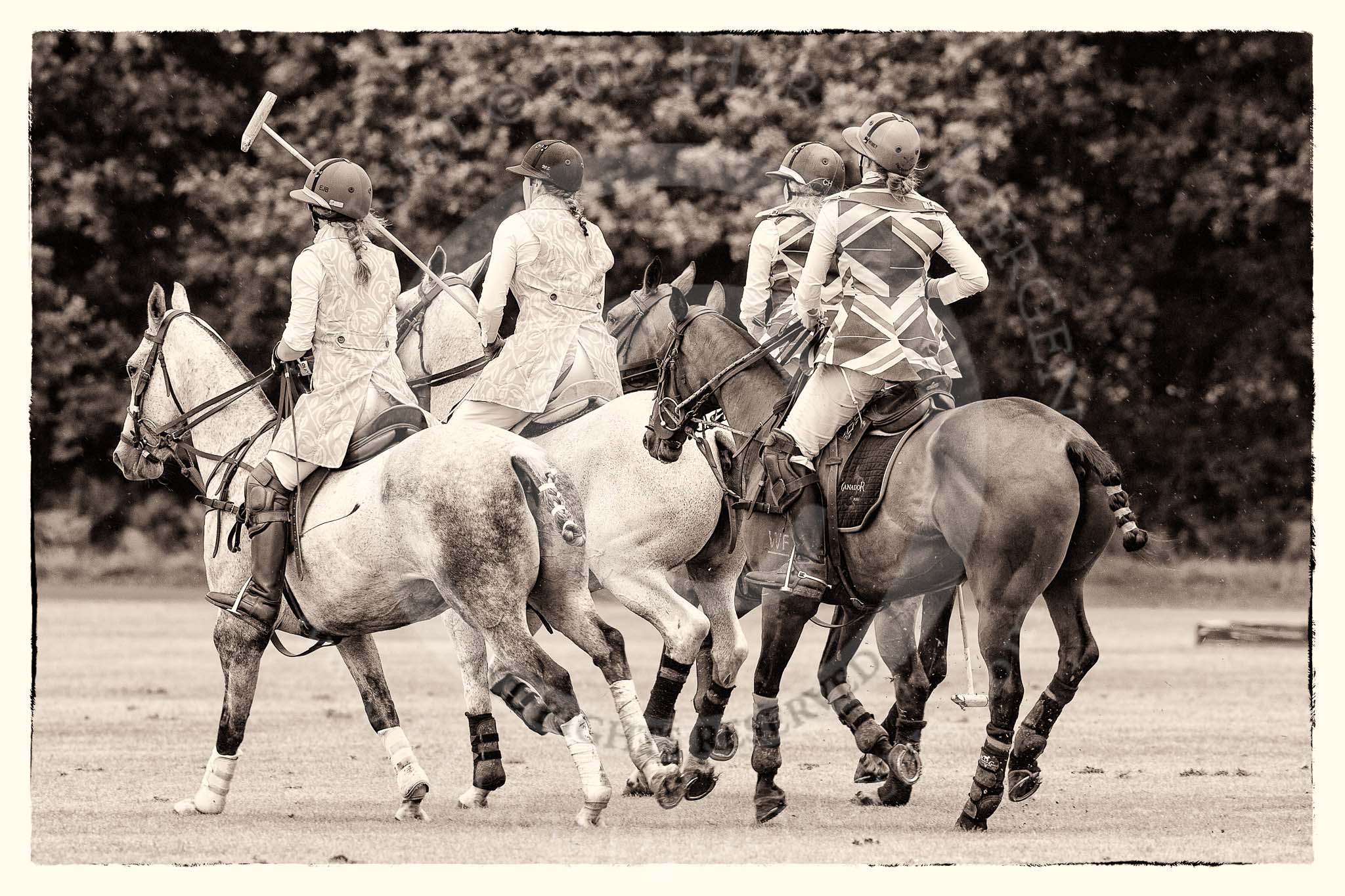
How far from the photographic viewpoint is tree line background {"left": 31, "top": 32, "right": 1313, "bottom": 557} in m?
23.0

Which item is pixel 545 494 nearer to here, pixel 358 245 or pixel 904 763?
pixel 358 245

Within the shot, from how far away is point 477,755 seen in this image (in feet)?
35.6

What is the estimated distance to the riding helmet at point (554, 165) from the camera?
1118 cm

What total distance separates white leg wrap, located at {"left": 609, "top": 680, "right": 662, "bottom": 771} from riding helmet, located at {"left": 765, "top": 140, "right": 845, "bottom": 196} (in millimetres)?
3566

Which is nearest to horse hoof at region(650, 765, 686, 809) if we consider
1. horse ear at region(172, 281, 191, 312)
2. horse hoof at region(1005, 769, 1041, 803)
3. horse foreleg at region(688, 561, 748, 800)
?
horse foreleg at region(688, 561, 748, 800)

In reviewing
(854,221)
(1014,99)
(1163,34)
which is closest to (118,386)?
(1014,99)

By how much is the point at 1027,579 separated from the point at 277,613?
398 cm

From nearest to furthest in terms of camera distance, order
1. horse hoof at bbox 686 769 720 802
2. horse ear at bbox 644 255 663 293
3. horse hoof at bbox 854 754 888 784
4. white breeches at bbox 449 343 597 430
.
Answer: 1. horse hoof at bbox 854 754 888 784
2. horse hoof at bbox 686 769 720 802
3. white breeches at bbox 449 343 597 430
4. horse ear at bbox 644 255 663 293

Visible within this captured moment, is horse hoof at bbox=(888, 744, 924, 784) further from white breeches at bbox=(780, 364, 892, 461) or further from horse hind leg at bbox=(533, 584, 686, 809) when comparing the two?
white breeches at bbox=(780, 364, 892, 461)

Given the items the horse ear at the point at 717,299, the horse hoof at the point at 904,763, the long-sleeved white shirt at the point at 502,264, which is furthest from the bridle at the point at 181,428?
the horse hoof at the point at 904,763

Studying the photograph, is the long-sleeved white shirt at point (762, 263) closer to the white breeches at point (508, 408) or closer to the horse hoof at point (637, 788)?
the white breeches at point (508, 408)

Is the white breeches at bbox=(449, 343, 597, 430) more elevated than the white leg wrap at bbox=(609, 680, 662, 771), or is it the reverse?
the white breeches at bbox=(449, 343, 597, 430)

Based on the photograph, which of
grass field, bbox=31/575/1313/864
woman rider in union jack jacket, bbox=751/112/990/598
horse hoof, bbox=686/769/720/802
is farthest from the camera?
horse hoof, bbox=686/769/720/802

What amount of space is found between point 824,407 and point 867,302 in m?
0.63
